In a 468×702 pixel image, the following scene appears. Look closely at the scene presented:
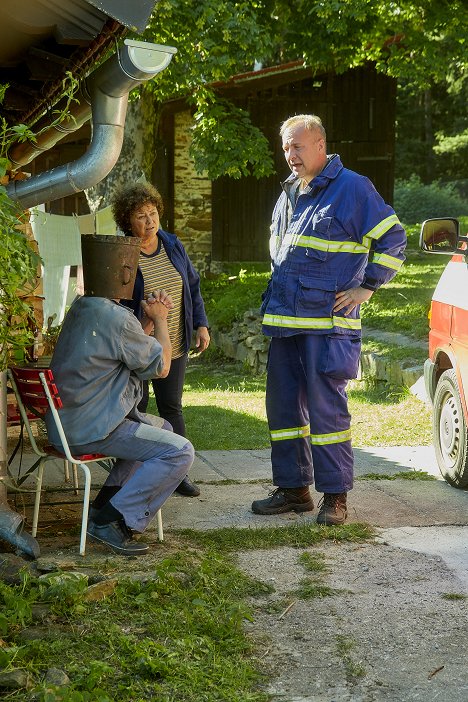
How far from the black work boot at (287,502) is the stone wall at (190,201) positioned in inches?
525

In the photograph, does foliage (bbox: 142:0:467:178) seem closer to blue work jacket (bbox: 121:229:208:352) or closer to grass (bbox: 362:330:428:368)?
grass (bbox: 362:330:428:368)

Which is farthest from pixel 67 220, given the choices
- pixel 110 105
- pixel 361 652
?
pixel 361 652

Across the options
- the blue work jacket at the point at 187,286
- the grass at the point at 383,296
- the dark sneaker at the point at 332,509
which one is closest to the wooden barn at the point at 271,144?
the grass at the point at 383,296

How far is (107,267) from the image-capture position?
517cm

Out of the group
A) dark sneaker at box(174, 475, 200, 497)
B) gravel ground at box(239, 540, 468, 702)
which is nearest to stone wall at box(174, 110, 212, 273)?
dark sneaker at box(174, 475, 200, 497)

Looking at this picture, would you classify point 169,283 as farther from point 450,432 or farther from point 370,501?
point 450,432

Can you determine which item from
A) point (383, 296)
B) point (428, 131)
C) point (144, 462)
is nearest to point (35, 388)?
point (144, 462)

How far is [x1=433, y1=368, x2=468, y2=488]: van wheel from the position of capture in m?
6.60

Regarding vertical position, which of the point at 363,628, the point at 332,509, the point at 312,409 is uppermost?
the point at 312,409

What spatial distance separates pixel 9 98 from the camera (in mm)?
6301

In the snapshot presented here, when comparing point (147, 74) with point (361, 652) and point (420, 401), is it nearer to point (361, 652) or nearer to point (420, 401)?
point (361, 652)

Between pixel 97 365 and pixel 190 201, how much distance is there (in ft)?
47.6

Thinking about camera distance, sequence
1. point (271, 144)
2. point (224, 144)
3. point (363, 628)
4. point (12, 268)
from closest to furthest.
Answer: point (12, 268), point (363, 628), point (224, 144), point (271, 144)

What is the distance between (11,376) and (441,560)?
2.36 metres
